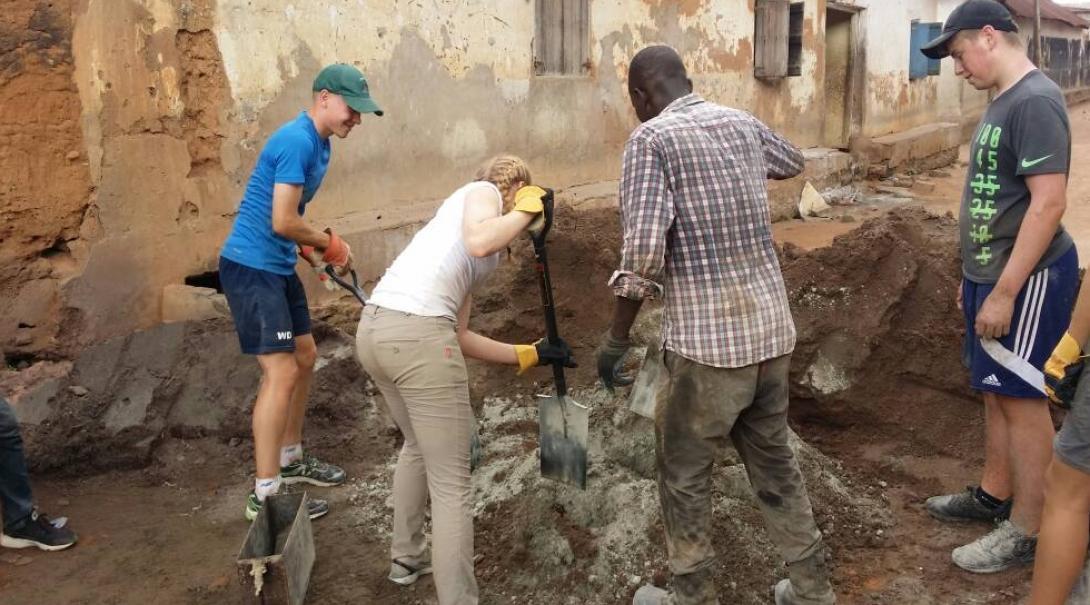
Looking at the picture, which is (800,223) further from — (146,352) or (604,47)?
(146,352)

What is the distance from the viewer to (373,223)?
586cm

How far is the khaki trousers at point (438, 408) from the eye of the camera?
282 centimetres

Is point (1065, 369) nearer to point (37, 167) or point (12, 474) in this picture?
point (12, 474)

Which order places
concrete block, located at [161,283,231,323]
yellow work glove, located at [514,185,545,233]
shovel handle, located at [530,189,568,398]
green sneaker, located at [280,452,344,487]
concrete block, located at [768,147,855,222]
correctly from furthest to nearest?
concrete block, located at [768,147,855,222]
concrete block, located at [161,283,231,323]
green sneaker, located at [280,452,344,487]
shovel handle, located at [530,189,568,398]
yellow work glove, located at [514,185,545,233]

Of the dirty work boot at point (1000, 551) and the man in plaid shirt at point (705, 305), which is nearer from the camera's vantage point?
the man in plaid shirt at point (705, 305)

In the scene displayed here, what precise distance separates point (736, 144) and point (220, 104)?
349 centimetres

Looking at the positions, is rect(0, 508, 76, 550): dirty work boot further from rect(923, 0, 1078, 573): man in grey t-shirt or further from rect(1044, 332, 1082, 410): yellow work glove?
rect(1044, 332, 1082, 410): yellow work glove


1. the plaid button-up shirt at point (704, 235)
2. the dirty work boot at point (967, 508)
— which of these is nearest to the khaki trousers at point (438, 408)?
the plaid button-up shirt at point (704, 235)

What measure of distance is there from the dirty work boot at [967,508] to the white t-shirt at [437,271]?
85.0 inches

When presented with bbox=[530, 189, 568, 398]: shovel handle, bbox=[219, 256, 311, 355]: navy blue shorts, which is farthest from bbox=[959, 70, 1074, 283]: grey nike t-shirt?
bbox=[219, 256, 311, 355]: navy blue shorts

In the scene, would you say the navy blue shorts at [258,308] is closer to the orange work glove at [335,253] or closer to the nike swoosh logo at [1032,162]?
the orange work glove at [335,253]

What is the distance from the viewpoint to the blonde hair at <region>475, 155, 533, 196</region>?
2.96 meters

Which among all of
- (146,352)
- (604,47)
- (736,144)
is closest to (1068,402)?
(736,144)

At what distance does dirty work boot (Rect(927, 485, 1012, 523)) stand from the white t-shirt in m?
2.16
